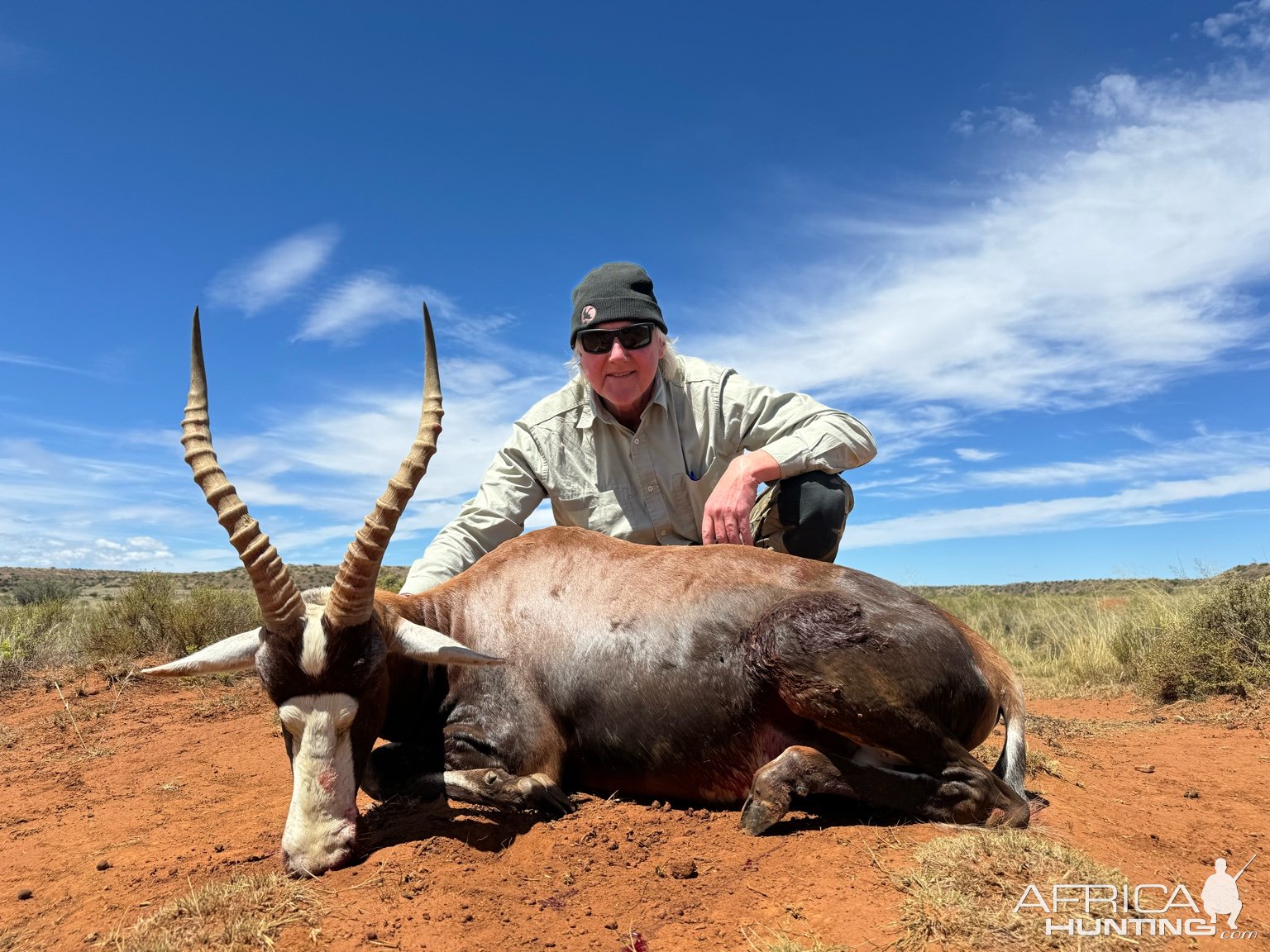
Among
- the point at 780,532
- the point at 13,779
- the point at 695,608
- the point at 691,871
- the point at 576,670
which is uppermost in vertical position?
the point at 780,532

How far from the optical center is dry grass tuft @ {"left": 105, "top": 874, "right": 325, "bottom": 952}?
9.20 ft

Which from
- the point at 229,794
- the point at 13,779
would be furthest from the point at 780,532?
the point at 13,779

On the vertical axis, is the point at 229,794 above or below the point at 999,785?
below

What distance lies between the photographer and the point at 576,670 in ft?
13.7

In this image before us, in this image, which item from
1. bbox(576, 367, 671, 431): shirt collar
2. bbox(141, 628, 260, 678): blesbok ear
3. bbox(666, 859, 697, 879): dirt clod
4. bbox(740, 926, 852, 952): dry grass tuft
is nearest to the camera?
bbox(740, 926, 852, 952): dry grass tuft

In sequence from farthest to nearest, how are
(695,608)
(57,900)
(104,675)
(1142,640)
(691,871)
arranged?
(1142,640), (104,675), (695,608), (57,900), (691,871)

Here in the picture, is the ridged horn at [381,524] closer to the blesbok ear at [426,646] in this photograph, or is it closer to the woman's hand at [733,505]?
the blesbok ear at [426,646]

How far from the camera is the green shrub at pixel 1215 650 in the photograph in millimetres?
8656

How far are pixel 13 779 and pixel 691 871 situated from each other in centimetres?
570

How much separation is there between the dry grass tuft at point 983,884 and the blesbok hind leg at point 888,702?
31cm

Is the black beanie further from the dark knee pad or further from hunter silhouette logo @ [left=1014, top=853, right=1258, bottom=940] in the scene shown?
hunter silhouette logo @ [left=1014, top=853, right=1258, bottom=940]

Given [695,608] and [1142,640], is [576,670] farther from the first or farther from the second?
[1142,640]

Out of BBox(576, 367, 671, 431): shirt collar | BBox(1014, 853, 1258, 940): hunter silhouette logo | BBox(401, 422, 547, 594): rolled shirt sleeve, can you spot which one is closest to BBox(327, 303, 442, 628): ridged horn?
BBox(401, 422, 547, 594): rolled shirt sleeve

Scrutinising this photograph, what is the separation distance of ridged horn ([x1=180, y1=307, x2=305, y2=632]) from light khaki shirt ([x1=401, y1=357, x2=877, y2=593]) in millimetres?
2303
